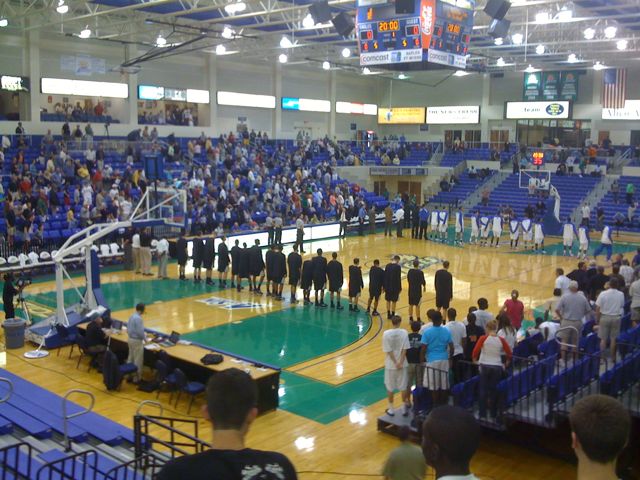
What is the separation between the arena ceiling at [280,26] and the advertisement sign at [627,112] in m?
2.24

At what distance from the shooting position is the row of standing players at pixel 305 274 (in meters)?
15.5

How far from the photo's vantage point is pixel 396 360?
9.84 m

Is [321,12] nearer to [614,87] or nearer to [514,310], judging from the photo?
[514,310]

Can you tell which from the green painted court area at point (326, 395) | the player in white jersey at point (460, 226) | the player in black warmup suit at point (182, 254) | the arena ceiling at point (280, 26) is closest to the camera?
the green painted court area at point (326, 395)

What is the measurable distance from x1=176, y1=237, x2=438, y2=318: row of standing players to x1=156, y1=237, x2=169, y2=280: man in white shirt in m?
0.40

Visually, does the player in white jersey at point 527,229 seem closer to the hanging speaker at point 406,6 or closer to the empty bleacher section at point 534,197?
the empty bleacher section at point 534,197

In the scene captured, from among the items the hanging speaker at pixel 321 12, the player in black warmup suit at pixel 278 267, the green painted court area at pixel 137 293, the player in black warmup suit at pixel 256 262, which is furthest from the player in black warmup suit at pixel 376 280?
the hanging speaker at pixel 321 12

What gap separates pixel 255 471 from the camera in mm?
2521

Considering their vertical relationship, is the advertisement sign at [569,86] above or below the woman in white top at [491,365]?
above

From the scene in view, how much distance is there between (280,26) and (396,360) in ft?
71.9

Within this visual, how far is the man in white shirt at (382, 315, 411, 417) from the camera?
9.73 meters

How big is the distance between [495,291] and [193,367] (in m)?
10.3

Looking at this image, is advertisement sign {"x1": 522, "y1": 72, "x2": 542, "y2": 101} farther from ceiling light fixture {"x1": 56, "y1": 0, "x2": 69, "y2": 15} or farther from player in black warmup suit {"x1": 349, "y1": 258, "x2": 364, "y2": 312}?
player in black warmup suit {"x1": 349, "y1": 258, "x2": 364, "y2": 312}

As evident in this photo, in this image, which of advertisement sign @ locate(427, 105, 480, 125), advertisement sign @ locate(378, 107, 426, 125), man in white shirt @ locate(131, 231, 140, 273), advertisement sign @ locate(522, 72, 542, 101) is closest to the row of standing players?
man in white shirt @ locate(131, 231, 140, 273)
